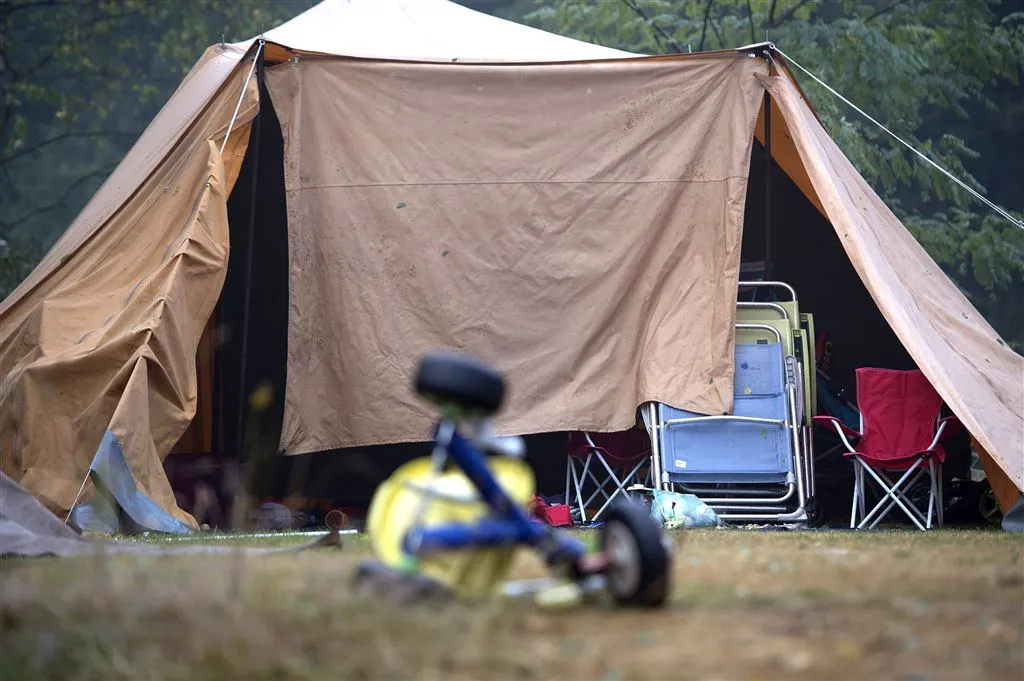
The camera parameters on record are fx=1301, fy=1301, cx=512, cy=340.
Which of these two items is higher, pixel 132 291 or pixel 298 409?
pixel 132 291

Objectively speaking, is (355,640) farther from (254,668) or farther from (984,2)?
(984,2)

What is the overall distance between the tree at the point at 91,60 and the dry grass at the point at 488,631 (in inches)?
474

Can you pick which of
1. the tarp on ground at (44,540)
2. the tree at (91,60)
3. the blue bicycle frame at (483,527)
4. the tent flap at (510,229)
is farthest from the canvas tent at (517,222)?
the tree at (91,60)

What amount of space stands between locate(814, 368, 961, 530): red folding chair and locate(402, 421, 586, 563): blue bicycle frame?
369cm

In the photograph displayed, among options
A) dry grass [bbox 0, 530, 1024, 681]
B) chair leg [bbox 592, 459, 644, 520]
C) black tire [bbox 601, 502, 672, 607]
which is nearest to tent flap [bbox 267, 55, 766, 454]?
chair leg [bbox 592, 459, 644, 520]

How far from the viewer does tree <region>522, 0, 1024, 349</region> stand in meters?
10.8

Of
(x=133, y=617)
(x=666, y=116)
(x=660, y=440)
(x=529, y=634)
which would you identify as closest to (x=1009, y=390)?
(x=660, y=440)

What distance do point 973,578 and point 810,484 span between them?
10.3ft

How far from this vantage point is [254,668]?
2174mm

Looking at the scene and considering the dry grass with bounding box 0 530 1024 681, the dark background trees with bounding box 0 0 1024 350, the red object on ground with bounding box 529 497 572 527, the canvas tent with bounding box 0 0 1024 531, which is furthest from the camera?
the dark background trees with bounding box 0 0 1024 350

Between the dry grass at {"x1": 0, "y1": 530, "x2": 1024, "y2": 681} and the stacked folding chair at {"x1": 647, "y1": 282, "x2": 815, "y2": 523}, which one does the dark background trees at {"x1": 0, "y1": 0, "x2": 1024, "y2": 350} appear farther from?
the dry grass at {"x1": 0, "y1": 530, "x2": 1024, "y2": 681}

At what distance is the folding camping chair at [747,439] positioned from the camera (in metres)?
6.30

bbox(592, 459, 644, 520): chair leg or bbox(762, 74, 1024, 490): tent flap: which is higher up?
bbox(762, 74, 1024, 490): tent flap

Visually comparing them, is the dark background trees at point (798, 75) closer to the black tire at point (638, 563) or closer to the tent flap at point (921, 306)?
the tent flap at point (921, 306)
